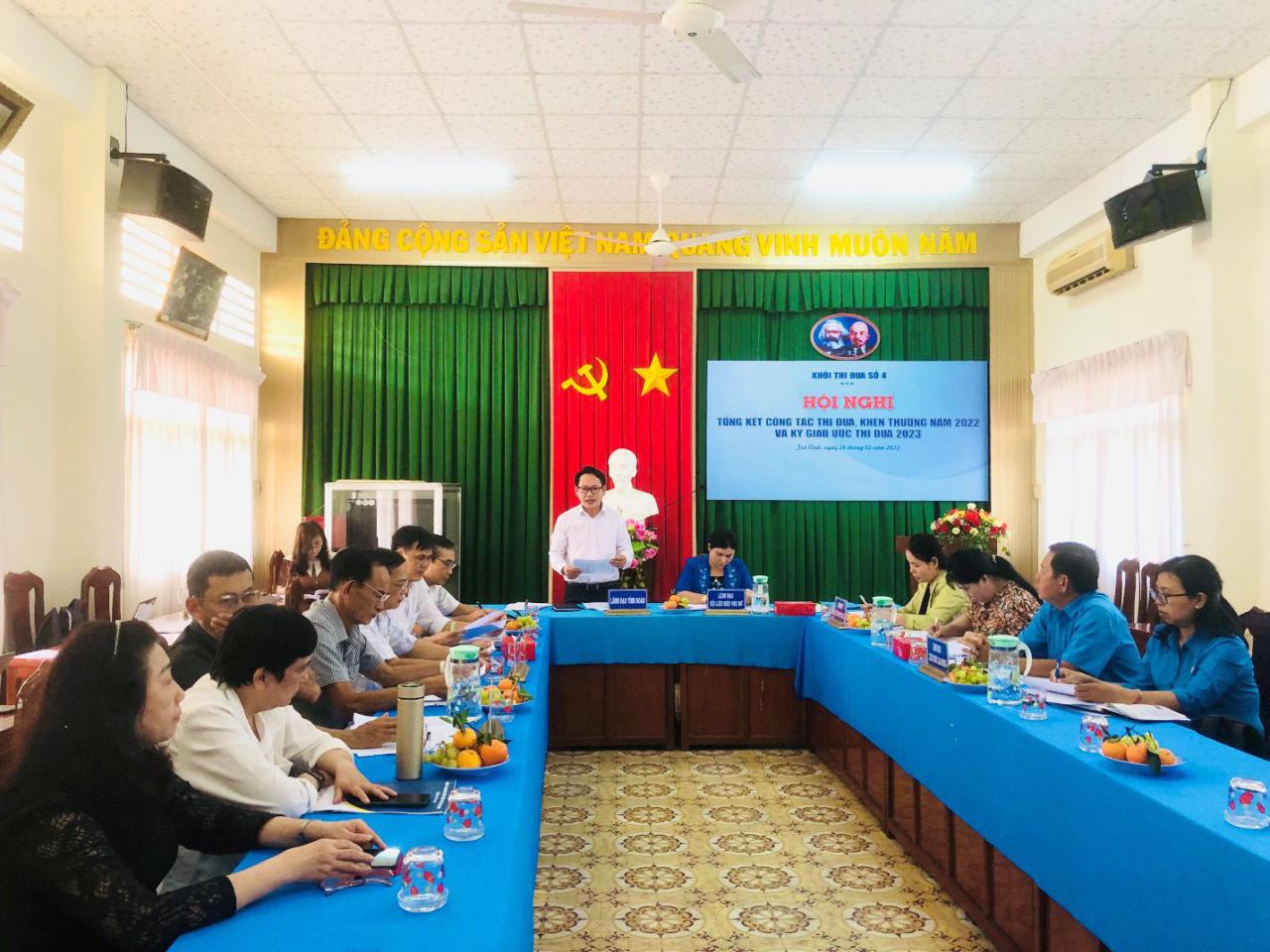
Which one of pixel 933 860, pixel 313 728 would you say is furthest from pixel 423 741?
pixel 933 860

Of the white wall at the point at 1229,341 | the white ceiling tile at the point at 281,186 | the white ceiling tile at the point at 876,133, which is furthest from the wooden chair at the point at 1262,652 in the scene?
the white ceiling tile at the point at 281,186

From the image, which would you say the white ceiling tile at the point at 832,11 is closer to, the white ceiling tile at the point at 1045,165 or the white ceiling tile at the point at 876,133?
the white ceiling tile at the point at 876,133

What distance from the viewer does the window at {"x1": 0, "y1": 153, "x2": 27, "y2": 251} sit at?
399 centimetres

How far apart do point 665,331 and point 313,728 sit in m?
5.35

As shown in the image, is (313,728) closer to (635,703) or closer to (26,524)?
(635,703)

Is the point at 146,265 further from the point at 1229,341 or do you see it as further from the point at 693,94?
the point at 1229,341

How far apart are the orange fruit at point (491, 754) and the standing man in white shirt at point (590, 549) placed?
11.0 feet

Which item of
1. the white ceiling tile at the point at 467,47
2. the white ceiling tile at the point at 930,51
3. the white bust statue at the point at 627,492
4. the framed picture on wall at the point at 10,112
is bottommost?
the white bust statue at the point at 627,492

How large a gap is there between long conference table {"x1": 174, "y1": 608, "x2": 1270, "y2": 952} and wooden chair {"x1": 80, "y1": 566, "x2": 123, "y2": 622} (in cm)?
223

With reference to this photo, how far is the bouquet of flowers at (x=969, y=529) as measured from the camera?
635 cm

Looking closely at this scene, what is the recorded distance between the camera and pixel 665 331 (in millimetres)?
7035

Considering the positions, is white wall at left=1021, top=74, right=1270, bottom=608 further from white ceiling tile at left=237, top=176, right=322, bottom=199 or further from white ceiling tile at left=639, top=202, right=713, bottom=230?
white ceiling tile at left=237, top=176, right=322, bottom=199

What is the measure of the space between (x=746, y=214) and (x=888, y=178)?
3.78 ft

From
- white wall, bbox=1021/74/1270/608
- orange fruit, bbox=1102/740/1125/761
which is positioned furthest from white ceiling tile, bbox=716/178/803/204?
orange fruit, bbox=1102/740/1125/761
